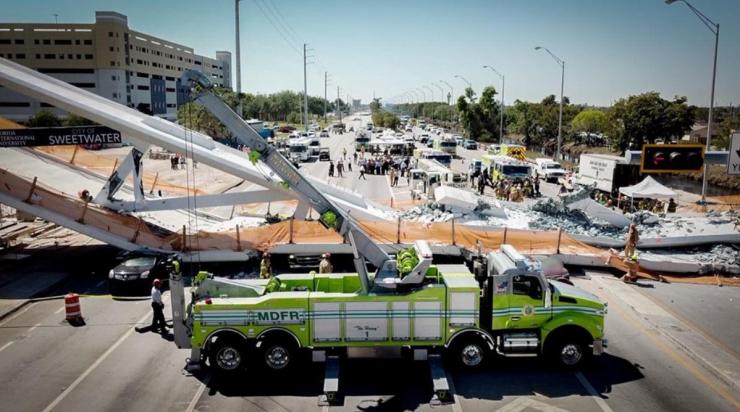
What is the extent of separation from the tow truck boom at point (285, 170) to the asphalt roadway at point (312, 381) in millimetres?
2339

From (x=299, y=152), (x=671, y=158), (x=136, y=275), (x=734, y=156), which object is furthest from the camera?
Result: (x=299, y=152)

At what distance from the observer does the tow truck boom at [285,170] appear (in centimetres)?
1222

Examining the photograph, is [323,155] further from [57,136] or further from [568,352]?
[568,352]

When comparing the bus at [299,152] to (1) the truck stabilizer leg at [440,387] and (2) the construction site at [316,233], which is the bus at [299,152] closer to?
(2) the construction site at [316,233]

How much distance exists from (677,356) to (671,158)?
2220cm

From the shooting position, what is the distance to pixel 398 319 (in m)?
11.5

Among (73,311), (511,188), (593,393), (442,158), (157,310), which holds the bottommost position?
(593,393)

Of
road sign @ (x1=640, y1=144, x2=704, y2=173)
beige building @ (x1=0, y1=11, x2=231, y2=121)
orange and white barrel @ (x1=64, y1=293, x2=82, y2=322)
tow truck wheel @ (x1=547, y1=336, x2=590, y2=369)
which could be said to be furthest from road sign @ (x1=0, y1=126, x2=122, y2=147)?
beige building @ (x1=0, y1=11, x2=231, y2=121)

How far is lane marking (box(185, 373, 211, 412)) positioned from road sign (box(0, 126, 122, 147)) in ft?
44.8

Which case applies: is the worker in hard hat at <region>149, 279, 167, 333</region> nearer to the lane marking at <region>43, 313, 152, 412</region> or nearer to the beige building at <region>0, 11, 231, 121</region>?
the lane marking at <region>43, 313, 152, 412</region>

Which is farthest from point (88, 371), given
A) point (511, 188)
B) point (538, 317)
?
point (511, 188)

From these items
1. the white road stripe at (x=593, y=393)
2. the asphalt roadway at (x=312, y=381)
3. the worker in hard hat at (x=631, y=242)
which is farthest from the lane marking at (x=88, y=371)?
the worker in hard hat at (x=631, y=242)

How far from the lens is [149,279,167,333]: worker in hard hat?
1367 cm

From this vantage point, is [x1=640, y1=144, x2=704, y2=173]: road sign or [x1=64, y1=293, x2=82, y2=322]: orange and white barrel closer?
[x1=64, y1=293, x2=82, y2=322]: orange and white barrel
